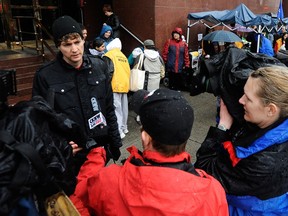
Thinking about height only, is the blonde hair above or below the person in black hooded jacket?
above

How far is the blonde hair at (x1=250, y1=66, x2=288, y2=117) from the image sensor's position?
1.33 m

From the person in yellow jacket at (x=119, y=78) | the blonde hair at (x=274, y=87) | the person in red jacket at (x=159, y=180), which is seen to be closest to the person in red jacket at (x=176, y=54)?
the person in yellow jacket at (x=119, y=78)

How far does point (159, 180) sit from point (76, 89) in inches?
53.1

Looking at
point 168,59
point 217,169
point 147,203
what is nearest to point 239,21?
point 168,59

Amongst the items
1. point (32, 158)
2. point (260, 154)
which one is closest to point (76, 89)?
point (32, 158)

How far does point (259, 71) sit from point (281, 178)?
0.61 meters

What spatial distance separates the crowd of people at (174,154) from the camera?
1086 millimetres

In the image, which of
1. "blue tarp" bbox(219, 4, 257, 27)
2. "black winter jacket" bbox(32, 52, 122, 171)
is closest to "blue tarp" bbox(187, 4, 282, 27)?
"blue tarp" bbox(219, 4, 257, 27)

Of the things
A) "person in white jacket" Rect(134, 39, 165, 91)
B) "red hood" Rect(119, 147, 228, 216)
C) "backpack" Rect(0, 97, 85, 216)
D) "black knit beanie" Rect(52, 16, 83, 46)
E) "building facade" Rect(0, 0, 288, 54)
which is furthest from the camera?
"building facade" Rect(0, 0, 288, 54)

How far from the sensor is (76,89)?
2162 mm

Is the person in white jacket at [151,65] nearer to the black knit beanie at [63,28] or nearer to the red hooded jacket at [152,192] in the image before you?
the black knit beanie at [63,28]

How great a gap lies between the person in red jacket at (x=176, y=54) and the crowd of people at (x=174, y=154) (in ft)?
17.8

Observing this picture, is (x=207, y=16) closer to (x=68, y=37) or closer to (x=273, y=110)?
(x=68, y=37)

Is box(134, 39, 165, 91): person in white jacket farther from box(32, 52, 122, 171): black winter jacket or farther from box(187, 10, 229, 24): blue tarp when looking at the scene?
box(32, 52, 122, 171): black winter jacket
